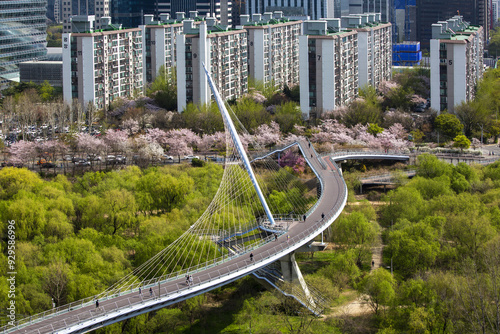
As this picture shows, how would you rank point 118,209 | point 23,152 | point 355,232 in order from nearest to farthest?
point 355,232, point 118,209, point 23,152

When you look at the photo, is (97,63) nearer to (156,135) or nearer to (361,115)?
(156,135)

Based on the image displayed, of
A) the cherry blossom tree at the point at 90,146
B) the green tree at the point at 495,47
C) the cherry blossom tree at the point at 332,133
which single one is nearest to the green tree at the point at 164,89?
the cherry blossom tree at the point at 90,146

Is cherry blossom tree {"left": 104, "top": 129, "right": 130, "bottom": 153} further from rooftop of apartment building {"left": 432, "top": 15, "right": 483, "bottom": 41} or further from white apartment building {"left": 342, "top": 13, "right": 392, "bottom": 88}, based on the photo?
rooftop of apartment building {"left": 432, "top": 15, "right": 483, "bottom": 41}

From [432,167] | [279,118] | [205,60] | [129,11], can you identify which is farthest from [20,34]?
[432,167]

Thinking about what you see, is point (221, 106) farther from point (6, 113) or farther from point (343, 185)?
point (6, 113)

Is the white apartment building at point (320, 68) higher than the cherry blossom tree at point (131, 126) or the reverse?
higher

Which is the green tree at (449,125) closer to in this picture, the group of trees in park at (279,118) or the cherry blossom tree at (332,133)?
the group of trees in park at (279,118)

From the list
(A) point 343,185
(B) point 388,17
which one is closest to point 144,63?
(A) point 343,185
